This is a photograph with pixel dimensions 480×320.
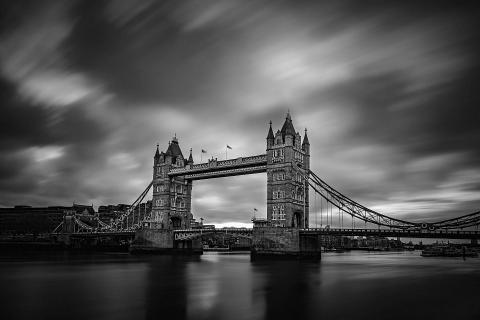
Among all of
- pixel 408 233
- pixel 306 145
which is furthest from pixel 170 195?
pixel 408 233

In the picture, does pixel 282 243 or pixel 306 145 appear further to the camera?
pixel 306 145

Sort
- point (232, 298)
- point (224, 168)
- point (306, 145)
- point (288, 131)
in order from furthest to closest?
point (224, 168) < point (306, 145) < point (288, 131) < point (232, 298)

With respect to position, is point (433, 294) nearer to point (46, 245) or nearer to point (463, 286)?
point (463, 286)

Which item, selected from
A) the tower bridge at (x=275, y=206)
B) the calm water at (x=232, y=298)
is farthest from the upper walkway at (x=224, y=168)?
the calm water at (x=232, y=298)

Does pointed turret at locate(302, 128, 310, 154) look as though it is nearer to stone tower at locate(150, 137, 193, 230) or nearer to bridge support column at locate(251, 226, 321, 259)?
bridge support column at locate(251, 226, 321, 259)

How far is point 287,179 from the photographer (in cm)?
6619

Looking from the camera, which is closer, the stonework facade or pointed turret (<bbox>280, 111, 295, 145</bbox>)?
the stonework facade

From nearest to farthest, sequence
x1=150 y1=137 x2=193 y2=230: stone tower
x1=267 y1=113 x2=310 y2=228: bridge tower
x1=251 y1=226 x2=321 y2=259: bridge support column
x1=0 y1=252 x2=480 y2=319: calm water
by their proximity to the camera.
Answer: x1=0 y1=252 x2=480 y2=319: calm water < x1=251 y1=226 x2=321 y2=259: bridge support column < x1=267 y1=113 x2=310 y2=228: bridge tower < x1=150 y1=137 x2=193 y2=230: stone tower

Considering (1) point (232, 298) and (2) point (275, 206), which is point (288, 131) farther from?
(1) point (232, 298)

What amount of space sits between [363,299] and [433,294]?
22.0ft

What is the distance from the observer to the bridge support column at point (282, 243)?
6166cm

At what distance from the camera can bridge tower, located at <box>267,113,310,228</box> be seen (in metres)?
65.9

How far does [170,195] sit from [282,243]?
3351 cm

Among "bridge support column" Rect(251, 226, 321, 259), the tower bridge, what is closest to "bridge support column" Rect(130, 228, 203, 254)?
the tower bridge
